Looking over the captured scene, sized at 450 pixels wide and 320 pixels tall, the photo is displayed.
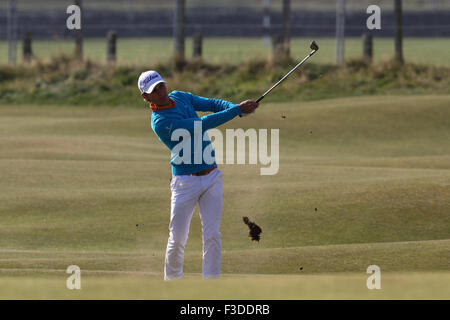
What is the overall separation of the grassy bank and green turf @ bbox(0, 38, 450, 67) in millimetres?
4427

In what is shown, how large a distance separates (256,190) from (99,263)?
335 centimetres

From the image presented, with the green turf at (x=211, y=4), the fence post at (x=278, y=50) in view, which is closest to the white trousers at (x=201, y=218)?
the fence post at (x=278, y=50)

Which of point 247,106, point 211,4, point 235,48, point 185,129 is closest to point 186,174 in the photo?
point 185,129

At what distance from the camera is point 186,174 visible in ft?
25.6

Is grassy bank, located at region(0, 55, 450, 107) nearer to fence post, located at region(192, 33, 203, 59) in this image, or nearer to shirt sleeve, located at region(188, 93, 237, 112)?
fence post, located at region(192, 33, 203, 59)

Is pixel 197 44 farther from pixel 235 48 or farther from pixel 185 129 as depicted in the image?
pixel 185 129

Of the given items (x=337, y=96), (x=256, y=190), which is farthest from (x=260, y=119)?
(x=256, y=190)

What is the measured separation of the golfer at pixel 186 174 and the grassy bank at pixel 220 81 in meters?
12.9

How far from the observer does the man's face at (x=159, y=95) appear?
25.3ft

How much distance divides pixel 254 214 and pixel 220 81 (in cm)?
1132

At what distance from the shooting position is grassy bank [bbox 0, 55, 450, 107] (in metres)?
21.2

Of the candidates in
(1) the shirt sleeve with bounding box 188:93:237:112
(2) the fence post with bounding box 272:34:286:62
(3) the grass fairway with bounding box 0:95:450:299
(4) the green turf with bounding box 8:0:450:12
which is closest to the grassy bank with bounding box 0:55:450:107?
(2) the fence post with bounding box 272:34:286:62

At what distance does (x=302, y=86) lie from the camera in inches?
846

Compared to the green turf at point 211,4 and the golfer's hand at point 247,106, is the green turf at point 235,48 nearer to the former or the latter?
the golfer's hand at point 247,106
